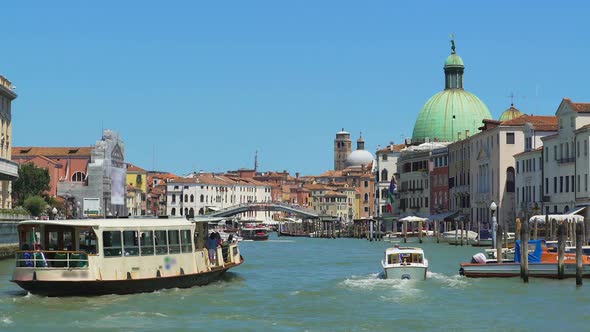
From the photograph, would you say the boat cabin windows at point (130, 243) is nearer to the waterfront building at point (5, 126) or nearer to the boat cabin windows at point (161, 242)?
the boat cabin windows at point (161, 242)

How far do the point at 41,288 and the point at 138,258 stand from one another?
238 cm

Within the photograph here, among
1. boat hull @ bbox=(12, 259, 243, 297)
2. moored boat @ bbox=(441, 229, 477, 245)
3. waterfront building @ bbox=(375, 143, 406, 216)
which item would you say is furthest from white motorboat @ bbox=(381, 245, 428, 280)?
waterfront building @ bbox=(375, 143, 406, 216)

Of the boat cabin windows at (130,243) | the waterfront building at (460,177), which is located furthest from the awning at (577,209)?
the boat cabin windows at (130,243)

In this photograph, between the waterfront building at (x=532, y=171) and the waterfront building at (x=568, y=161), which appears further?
the waterfront building at (x=532, y=171)

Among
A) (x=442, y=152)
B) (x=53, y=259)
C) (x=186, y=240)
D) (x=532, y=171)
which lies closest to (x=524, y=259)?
(x=186, y=240)

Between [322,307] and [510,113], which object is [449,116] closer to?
[510,113]

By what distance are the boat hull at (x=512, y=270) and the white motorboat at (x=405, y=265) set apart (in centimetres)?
148

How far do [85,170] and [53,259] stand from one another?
86632 mm

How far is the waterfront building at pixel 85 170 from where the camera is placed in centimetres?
10756

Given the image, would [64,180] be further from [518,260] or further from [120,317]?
[120,317]

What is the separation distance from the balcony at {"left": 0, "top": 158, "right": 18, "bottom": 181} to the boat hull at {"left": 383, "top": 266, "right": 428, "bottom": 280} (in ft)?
92.8

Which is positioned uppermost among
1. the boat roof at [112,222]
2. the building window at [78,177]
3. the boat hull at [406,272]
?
the building window at [78,177]

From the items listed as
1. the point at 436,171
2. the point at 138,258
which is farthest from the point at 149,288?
the point at 436,171

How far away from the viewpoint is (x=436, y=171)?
299ft
